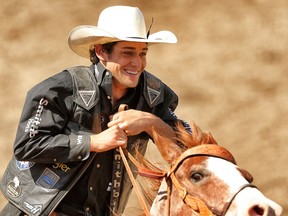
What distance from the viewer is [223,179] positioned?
123 inches

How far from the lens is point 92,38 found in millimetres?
4012

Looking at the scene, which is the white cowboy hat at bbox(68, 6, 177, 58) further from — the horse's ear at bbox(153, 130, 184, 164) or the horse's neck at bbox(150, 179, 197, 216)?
the horse's neck at bbox(150, 179, 197, 216)

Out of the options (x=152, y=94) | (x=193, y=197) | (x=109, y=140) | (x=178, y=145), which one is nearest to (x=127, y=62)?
(x=152, y=94)

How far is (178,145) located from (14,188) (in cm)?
90

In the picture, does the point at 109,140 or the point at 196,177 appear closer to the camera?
the point at 196,177

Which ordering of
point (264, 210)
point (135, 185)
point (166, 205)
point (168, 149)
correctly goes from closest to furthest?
1. point (264, 210)
2. point (166, 205)
3. point (168, 149)
4. point (135, 185)

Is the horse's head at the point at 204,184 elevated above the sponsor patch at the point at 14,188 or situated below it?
above

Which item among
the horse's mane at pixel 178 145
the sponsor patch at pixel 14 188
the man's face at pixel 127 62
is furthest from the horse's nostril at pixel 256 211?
the sponsor patch at pixel 14 188

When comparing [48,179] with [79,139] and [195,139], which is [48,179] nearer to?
[79,139]

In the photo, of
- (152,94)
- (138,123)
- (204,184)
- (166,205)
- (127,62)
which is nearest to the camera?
(204,184)

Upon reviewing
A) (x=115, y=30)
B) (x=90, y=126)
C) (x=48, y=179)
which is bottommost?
(x=48, y=179)

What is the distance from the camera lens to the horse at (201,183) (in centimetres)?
300

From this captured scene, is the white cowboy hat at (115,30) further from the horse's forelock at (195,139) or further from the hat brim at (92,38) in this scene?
the horse's forelock at (195,139)

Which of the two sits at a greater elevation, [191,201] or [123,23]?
[123,23]
